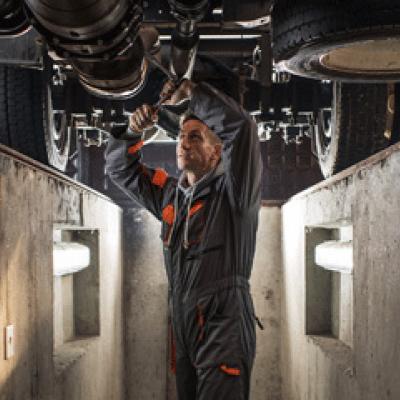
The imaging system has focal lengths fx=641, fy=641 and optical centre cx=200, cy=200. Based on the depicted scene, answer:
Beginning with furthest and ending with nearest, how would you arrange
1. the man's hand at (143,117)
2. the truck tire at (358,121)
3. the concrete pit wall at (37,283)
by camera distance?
the truck tire at (358,121), the man's hand at (143,117), the concrete pit wall at (37,283)

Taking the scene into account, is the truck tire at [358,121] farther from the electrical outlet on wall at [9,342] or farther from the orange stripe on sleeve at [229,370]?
the electrical outlet on wall at [9,342]

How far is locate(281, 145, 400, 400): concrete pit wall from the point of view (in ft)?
6.72

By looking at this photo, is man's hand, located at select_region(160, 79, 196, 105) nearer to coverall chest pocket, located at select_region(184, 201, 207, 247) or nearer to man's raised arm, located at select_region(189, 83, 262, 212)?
man's raised arm, located at select_region(189, 83, 262, 212)

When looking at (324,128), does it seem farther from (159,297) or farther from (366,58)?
(159,297)

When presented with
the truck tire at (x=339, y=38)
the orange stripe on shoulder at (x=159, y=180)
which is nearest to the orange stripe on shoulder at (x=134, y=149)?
the orange stripe on shoulder at (x=159, y=180)

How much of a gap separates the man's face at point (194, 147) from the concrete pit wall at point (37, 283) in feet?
1.90

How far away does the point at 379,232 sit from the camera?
2180mm

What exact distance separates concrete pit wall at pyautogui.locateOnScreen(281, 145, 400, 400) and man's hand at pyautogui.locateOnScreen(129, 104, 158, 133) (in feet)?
2.91

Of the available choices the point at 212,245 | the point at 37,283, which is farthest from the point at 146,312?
the point at 37,283

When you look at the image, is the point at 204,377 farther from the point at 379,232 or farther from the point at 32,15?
the point at 32,15

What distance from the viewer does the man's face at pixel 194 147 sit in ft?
10.2

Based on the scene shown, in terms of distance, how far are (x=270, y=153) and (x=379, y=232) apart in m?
4.29

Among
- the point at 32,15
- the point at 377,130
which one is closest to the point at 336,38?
the point at 32,15

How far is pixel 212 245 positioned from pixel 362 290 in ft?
2.31
